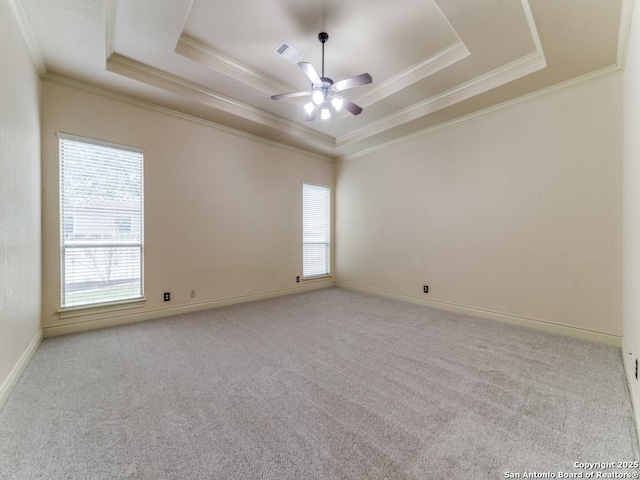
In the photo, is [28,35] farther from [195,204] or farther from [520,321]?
[520,321]

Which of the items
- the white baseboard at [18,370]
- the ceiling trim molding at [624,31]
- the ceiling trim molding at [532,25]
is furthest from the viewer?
the ceiling trim molding at [532,25]

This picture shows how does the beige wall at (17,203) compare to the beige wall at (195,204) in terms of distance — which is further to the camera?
the beige wall at (195,204)

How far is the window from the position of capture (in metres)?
3.12

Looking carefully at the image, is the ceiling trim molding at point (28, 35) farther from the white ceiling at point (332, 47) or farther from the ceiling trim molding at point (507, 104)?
the ceiling trim molding at point (507, 104)

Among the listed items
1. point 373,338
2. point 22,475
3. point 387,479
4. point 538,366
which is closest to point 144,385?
point 22,475

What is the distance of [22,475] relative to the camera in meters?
1.29

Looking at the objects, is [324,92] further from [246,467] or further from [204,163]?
[246,467]

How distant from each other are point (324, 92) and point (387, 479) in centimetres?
312

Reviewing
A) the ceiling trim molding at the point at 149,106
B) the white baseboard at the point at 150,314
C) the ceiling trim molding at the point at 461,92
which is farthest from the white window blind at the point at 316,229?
the ceiling trim molding at the point at 461,92

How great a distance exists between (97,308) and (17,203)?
163cm

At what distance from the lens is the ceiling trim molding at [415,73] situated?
2928mm

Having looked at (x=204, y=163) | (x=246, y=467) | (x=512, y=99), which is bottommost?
(x=246, y=467)

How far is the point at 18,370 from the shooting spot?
214 cm

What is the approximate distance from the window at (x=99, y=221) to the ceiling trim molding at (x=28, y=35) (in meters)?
0.67
